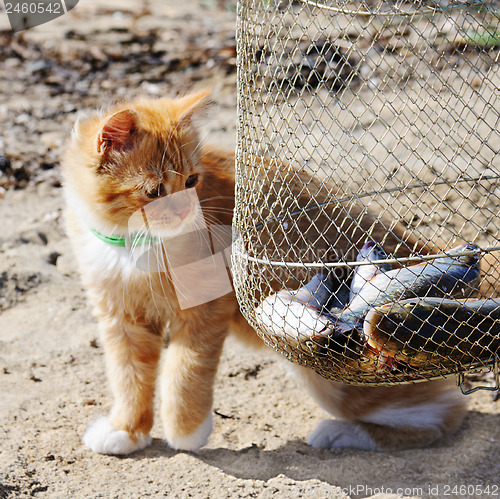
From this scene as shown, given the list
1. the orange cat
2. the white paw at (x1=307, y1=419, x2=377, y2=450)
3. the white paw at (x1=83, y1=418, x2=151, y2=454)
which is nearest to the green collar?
the orange cat

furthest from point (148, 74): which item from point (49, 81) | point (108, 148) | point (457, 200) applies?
point (108, 148)

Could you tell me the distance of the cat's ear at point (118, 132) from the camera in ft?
7.55

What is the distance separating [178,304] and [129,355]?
13.6 inches

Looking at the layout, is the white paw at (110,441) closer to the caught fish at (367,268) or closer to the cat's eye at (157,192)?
the cat's eye at (157,192)

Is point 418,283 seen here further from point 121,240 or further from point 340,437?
point 121,240

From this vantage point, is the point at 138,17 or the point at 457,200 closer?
the point at 457,200

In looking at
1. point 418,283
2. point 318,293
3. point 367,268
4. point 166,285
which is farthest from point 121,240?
point 418,283

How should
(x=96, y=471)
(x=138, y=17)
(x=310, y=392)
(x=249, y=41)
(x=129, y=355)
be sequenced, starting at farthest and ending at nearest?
1. (x=138, y=17)
2. (x=310, y=392)
3. (x=129, y=355)
4. (x=96, y=471)
5. (x=249, y=41)

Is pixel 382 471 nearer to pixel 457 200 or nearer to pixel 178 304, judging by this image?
pixel 178 304

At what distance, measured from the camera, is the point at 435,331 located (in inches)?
77.2

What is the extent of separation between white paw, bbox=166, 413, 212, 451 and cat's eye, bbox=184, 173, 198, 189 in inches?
38.0

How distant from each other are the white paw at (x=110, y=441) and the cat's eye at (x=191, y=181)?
103 cm

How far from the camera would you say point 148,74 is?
6.39 m

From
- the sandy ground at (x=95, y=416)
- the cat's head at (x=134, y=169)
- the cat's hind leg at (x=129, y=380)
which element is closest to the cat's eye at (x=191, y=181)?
the cat's head at (x=134, y=169)
